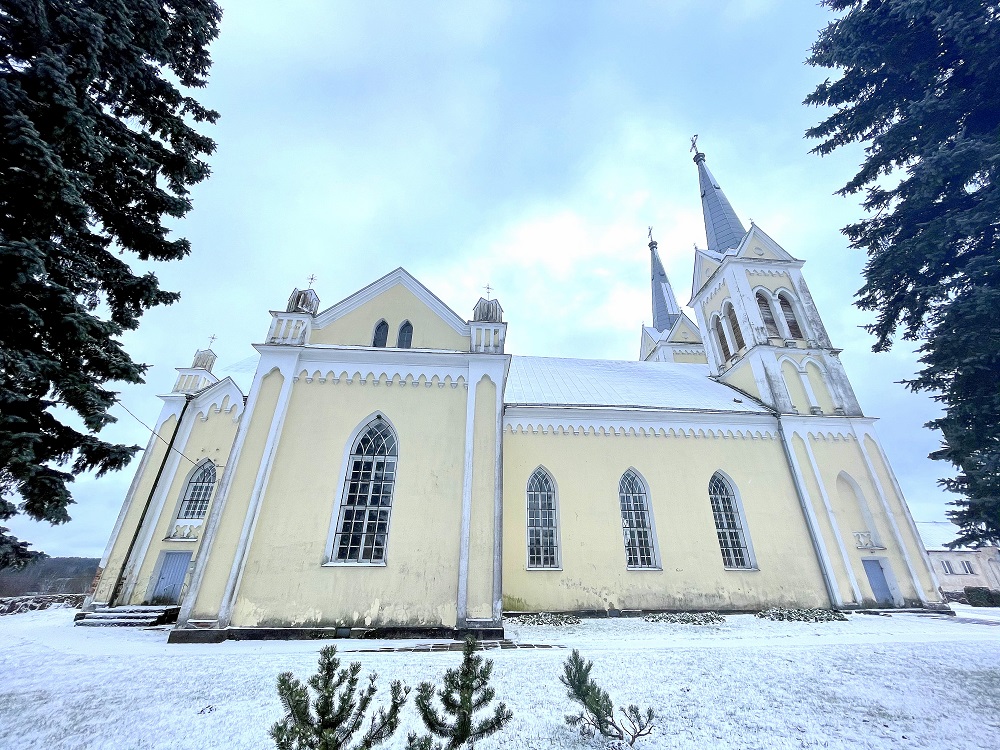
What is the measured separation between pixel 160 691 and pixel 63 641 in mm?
5321

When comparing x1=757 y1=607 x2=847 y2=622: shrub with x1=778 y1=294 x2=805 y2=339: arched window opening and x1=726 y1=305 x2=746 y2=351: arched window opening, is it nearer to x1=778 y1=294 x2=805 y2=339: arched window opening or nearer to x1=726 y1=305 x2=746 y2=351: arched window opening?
x1=726 y1=305 x2=746 y2=351: arched window opening

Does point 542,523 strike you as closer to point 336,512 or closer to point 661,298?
point 336,512

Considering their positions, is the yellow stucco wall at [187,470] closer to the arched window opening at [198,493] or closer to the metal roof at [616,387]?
the arched window opening at [198,493]

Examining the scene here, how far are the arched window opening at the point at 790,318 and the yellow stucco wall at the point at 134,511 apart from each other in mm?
24864

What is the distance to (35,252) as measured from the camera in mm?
4258

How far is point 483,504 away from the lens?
376 inches

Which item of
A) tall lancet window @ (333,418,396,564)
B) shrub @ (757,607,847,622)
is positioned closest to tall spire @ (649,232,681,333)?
shrub @ (757,607,847,622)

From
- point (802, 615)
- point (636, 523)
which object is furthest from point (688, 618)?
point (802, 615)

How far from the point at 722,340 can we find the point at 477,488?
1674cm

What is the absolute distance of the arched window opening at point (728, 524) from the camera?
13312 millimetres

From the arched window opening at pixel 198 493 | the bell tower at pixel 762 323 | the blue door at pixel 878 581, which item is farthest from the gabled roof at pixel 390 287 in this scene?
the blue door at pixel 878 581

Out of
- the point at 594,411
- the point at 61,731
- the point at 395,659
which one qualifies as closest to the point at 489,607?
the point at 395,659

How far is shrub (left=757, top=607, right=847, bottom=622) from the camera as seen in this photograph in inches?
441

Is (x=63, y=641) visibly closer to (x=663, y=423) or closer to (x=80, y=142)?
(x=80, y=142)
